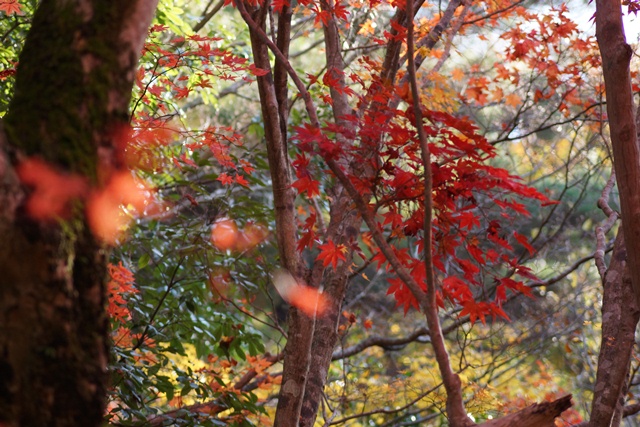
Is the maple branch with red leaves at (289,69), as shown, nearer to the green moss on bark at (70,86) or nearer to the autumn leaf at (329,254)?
the autumn leaf at (329,254)

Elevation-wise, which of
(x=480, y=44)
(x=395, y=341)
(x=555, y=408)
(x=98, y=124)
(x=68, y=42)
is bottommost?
(x=555, y=408)

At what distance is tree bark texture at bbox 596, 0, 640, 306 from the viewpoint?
6.31 ft

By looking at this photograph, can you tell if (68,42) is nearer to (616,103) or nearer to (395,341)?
(616,103)

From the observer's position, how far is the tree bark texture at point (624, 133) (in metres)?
1.92

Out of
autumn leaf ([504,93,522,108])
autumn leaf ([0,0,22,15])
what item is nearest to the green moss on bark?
autumn leaf ([0,0,22,15])

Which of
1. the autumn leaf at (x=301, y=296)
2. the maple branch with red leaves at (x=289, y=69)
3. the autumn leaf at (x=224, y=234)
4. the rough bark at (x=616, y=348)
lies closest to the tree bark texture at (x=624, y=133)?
the rough bark at (x=616, y=348)

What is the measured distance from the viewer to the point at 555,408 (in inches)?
54.8

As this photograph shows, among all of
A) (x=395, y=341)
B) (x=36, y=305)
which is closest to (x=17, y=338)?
(x=36, y=305)

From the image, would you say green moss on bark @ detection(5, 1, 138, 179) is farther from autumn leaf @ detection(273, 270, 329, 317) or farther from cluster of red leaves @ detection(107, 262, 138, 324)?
cluster of red leaves @ detection(107, 262, 138, 324)

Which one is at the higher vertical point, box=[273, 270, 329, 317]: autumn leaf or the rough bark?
box=[273, 270, 329, 317]: autumn leaf

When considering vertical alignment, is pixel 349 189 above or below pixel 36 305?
above

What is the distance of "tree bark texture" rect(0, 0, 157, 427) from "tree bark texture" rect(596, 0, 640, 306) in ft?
4.53

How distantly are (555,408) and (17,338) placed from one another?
107 centimetres

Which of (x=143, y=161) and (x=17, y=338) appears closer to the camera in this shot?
(x=17, y=338)
